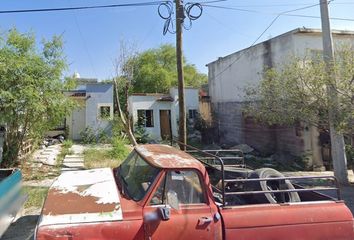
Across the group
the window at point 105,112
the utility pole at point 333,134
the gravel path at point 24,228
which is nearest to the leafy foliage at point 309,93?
the utility pole at point 333,134

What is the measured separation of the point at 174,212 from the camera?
12.2ft

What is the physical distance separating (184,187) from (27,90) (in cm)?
796

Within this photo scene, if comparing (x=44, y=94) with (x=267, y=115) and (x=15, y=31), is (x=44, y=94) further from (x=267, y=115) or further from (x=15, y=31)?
(x=267, y=115)

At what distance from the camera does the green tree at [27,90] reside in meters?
10.1

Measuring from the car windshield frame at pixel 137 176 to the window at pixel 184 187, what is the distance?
14 centimetres

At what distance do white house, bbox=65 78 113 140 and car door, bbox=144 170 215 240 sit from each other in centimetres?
1774

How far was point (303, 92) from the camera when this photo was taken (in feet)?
34.2

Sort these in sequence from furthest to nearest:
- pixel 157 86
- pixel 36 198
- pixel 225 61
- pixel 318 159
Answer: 1. pixel 157 86
2. pixel 225 61
3. pixel 318 159
4. pixel 36 198

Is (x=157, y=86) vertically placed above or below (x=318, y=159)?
above

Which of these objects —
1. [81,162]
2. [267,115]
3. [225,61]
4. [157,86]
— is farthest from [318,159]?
[157,86]

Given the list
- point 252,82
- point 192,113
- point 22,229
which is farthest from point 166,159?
point 192,113

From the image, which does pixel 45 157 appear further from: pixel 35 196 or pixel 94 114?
pixel 94 114

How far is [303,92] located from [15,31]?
939 cm

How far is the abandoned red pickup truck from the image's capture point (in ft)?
11.3
